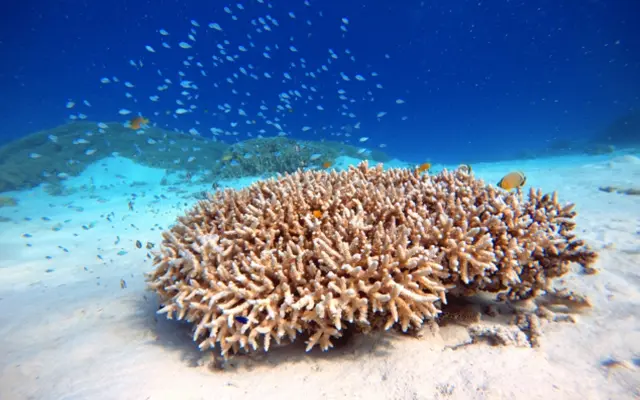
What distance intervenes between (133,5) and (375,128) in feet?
255

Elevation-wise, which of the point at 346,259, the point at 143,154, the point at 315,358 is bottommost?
the point at 315,358

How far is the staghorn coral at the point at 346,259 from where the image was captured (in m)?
2.70

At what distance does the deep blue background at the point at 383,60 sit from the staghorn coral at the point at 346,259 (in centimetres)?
5324

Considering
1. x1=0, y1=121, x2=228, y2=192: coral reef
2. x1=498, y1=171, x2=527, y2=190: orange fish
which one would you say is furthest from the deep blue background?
x1=498, y1=171, x2=527, y2=190: orange fish

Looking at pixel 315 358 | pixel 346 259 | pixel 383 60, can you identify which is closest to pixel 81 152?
pixel 315 358

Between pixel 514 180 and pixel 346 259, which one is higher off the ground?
pixel 514 180

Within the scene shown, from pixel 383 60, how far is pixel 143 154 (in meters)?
81.9

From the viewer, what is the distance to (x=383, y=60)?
8725 centimetres

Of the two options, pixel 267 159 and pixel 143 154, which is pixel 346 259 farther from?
pixel 143 154

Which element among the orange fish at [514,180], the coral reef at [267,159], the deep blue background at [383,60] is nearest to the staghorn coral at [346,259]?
the orange fish at [514,180]

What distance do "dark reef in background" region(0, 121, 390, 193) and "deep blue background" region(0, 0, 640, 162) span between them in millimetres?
38966

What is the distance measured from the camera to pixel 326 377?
8.68 feet

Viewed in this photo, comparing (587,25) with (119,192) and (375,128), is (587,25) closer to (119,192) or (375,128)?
(375,128)

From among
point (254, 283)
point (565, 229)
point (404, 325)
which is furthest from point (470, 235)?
point (254, 283)
